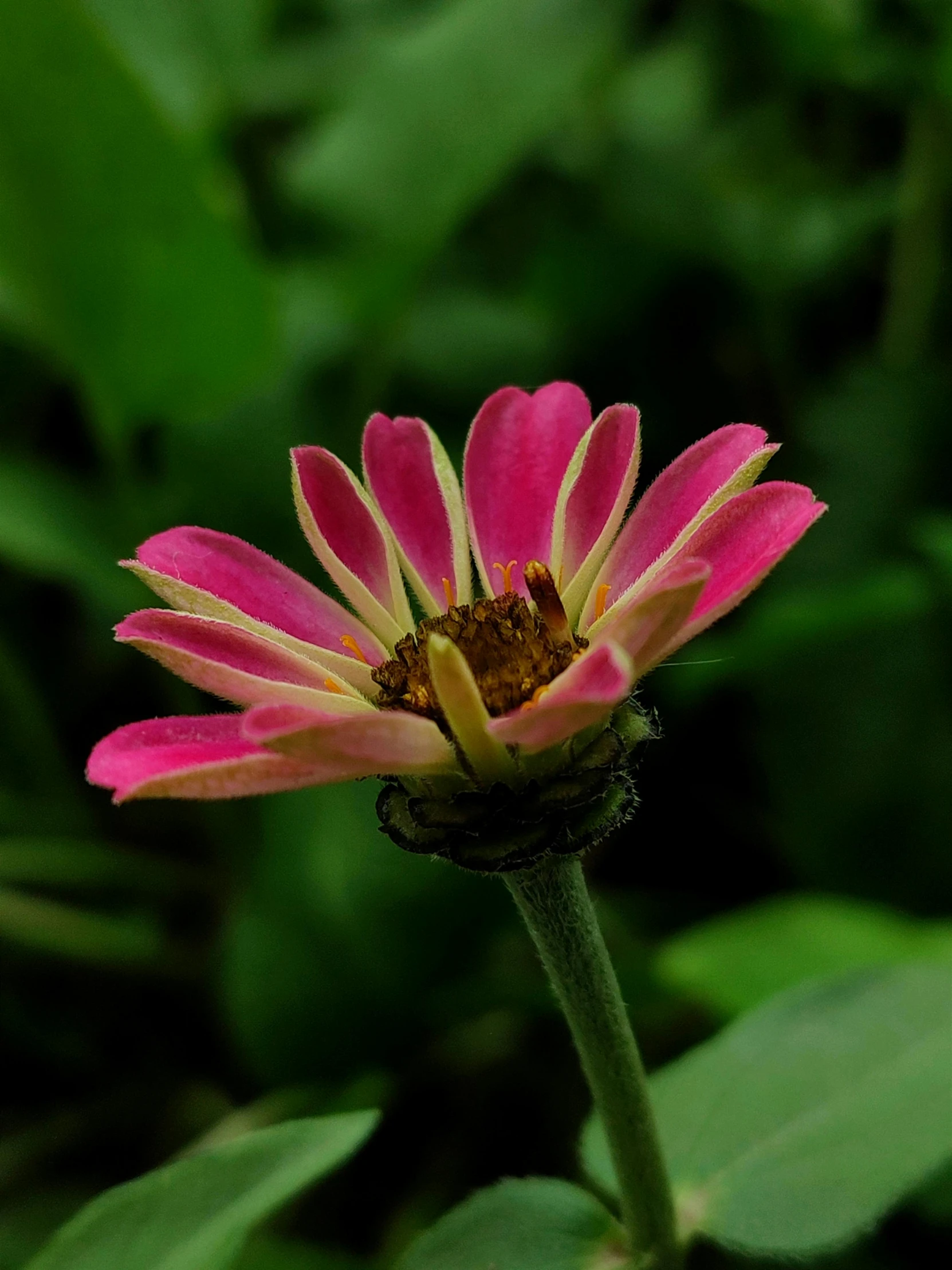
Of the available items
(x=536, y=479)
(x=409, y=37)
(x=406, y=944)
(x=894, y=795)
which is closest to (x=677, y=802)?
(x=894, y=795)

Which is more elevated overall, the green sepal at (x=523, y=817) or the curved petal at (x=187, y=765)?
the curved petal at (x=187, y=765)

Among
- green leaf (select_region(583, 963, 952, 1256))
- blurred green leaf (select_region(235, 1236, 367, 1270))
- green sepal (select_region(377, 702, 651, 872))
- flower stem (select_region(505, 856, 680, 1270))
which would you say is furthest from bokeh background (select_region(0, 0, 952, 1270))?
green sepal (select_region(377, 702, 651, 872))

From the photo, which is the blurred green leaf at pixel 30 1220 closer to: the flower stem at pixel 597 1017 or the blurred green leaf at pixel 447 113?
the flower stem at pixel 597 1017

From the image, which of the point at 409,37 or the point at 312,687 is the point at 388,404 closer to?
the point at 409,37

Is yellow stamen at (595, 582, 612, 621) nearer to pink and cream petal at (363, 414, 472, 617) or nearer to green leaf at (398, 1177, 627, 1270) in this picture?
pink and cream petal at (363, 414, 472, 617)

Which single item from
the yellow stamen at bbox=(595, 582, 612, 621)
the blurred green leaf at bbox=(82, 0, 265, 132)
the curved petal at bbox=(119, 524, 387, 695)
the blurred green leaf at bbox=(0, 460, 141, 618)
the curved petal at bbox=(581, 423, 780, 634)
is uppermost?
the blurred green leaf at bbox=(82, 0, 265, 132)

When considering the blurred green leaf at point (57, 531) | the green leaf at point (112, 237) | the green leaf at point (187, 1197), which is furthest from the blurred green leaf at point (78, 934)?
the green leaf at point (187, 1197)
